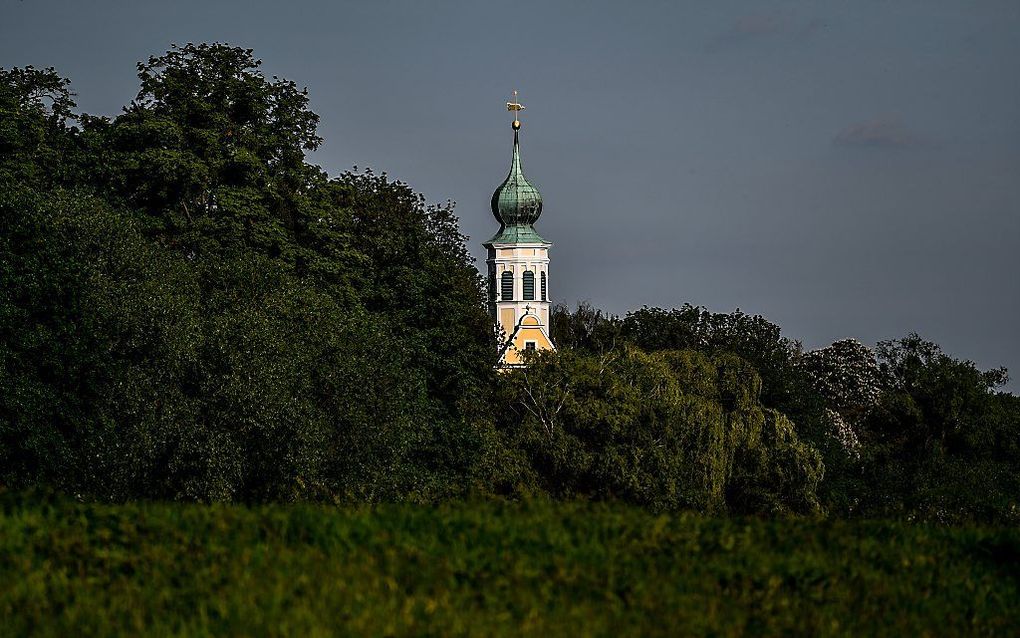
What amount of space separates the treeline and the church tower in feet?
79.6

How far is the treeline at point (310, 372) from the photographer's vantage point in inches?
1228

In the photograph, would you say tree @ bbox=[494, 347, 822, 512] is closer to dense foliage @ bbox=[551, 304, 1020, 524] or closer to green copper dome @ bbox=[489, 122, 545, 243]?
dense foliage @ bbox=[551, 304, 1020, 524]

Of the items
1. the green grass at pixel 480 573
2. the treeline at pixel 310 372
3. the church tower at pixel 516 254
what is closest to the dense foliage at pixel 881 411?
the treeline at pixel 310 372

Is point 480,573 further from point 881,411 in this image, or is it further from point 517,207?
point 517,207

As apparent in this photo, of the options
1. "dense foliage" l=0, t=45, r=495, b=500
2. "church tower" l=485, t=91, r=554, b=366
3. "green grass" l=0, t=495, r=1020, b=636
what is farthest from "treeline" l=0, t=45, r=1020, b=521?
"church tower" l=485, t=91, r=554, b=366

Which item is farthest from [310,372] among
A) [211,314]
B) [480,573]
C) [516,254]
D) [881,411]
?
[516,254]

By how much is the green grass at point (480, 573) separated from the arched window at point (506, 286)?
90.6 meters

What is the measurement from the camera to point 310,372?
115 feet

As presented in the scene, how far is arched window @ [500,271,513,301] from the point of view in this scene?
104m

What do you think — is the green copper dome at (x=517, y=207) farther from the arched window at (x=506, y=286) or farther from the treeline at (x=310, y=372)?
the treeline at (x=310, y=372)

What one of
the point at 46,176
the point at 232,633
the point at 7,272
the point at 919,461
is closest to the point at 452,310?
the point at 46,176

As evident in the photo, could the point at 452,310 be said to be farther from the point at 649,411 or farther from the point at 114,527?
the point at 114,527

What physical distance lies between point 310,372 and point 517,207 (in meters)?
71.1

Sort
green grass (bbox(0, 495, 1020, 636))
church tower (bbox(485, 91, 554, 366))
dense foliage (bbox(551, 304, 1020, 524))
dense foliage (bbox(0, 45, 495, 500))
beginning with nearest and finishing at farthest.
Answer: green grass (bbox(0, 495, 1020, 636))
dense foliage (bbox(0, 45, 495, 500))
dense foliage (bbox(551, 304, 1020, 524))
church tower (bbox(485, 91, 554, 366))
